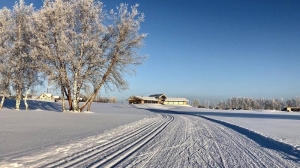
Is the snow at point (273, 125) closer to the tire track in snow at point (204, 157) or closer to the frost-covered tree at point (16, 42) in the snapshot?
the tire track in snow at point (204, 157)

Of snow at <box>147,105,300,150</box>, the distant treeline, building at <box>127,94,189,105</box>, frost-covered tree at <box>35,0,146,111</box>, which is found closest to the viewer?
snow at <box>147,105,300,150</box>

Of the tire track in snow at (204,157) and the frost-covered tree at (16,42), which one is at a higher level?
the frost-covered tree at (16,42)

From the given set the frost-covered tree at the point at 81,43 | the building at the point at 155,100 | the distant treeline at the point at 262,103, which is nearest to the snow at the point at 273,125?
the frost-covered tree at the point at 81,43

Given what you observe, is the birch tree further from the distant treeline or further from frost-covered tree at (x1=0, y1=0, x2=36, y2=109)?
the distant treeline

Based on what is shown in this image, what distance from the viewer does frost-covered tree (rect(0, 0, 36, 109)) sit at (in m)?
27.2

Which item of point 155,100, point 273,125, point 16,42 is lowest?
point 273,125

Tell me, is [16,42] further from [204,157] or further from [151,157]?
[204,157]

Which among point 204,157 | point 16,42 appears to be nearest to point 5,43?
point 16,42

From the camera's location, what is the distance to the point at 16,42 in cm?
2678

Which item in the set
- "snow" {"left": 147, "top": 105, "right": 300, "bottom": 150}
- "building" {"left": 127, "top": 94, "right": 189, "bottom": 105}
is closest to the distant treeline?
"building" {"left": 127, "top": 94, "right": 189, "bottom": 105}

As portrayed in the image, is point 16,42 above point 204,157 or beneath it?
above

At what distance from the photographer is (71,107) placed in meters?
28.1

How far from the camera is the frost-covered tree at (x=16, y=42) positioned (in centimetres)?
2716

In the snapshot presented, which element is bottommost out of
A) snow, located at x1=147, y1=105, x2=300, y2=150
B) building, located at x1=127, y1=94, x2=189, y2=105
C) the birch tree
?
snow, located at x1=147, y1=105, x2=300, y2=150
